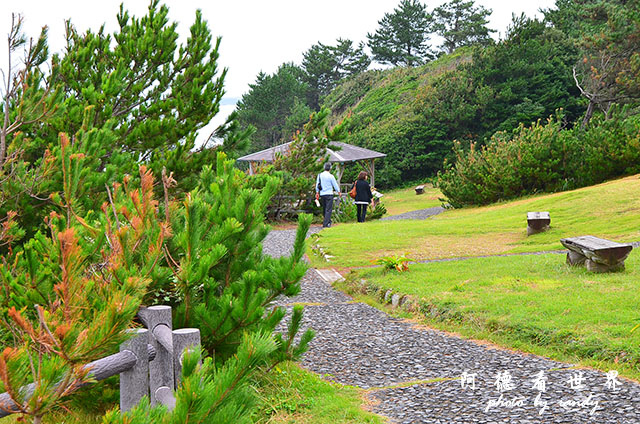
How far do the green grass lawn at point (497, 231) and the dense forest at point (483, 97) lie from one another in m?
3.14

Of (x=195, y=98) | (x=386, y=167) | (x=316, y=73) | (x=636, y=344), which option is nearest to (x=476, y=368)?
(x=636, y=344)

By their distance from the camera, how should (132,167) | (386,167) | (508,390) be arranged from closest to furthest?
(508,390) → (132,167) → (386,167)

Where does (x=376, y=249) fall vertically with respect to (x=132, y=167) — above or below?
below

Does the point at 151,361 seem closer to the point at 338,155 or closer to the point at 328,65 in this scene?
the point at 338,155

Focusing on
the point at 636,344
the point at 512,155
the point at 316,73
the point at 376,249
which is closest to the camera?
the point at 636,344

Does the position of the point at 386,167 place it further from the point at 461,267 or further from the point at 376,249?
the point at 461,267

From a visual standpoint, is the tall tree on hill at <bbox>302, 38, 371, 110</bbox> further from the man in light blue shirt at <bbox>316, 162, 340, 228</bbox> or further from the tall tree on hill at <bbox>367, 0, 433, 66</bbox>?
the man in light blue shirt at <bbox>316, 162, 340, 228</bbox>

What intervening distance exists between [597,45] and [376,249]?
20.7m

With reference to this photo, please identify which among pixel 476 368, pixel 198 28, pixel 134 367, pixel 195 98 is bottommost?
pixel 476 368

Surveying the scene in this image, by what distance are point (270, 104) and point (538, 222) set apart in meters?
44.6

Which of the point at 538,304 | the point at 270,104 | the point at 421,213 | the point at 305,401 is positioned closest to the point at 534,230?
the point at 538,304

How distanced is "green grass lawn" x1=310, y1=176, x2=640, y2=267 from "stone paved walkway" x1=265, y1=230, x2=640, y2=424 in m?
4.11

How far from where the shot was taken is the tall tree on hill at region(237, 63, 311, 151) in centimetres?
5344

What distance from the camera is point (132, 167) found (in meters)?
6.75
